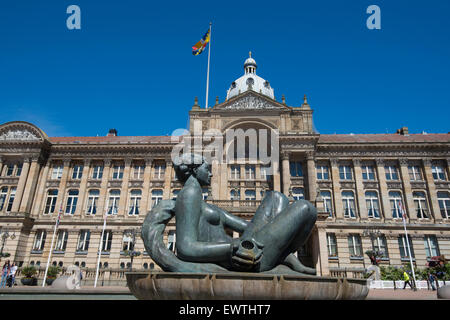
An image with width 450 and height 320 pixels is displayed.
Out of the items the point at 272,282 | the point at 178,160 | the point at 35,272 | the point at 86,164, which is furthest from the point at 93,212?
the point at 272,282

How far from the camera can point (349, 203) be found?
102ft

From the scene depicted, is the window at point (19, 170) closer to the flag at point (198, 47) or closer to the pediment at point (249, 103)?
the pediment at point (249, 103)

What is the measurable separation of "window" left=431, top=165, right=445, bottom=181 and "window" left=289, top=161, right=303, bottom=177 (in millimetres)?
13944

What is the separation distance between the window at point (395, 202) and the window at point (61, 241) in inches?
1336

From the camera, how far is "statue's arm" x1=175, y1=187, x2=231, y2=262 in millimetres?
4461

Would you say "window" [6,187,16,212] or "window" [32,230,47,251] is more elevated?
"window" [6,187,16,212]

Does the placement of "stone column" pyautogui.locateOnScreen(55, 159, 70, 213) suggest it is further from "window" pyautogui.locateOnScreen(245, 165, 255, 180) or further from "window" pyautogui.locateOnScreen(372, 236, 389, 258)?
"window" pyautogui.locateOnScreen(372, 236, 389, 258)

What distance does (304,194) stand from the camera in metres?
31.4

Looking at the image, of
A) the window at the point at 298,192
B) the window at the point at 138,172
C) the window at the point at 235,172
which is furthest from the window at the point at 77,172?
the window at the point at 298,192

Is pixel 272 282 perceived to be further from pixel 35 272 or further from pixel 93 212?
pixel 93 212

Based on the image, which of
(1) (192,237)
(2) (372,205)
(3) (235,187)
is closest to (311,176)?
(2) (372,205)

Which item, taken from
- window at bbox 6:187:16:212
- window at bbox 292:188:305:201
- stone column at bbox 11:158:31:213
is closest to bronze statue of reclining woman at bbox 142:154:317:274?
window at bbox 292:188:305:201

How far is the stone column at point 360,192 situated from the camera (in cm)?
3015
